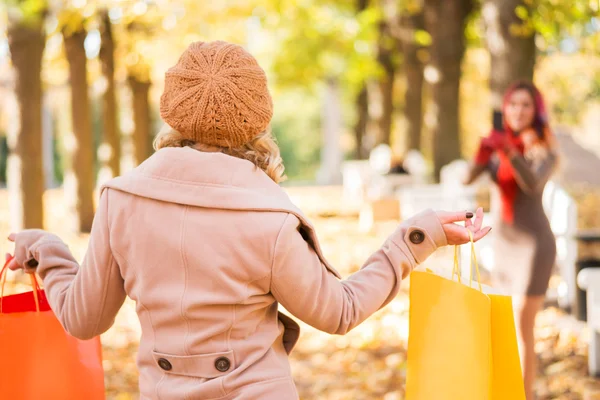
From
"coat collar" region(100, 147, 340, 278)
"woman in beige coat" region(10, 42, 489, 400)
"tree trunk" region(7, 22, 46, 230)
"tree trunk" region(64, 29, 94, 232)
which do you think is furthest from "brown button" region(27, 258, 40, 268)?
"tree trunk" region(64, 29, 94, 232)

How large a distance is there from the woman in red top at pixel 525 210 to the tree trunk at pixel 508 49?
144 inches

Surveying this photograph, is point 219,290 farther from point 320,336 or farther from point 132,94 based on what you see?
point 132,94

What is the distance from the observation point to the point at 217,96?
201 centimetres

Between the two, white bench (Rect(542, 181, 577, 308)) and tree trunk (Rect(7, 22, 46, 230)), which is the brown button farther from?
tree trunk (Rect(7, 22, 46, 230))

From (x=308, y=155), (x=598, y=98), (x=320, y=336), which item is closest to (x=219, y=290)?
(x=320, y=336)

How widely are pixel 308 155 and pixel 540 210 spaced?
5104cm

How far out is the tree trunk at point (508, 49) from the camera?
8477 mm

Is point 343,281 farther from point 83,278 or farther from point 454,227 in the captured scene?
point 83,278

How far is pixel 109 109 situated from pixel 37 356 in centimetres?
1393

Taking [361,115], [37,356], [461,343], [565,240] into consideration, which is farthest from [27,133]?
[361,115]

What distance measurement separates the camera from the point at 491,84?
8.70 m

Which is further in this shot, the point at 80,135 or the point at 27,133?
the point at 80,135

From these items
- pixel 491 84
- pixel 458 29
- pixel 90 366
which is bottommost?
pixel 90 366

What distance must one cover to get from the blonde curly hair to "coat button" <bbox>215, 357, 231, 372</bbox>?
47 cm
